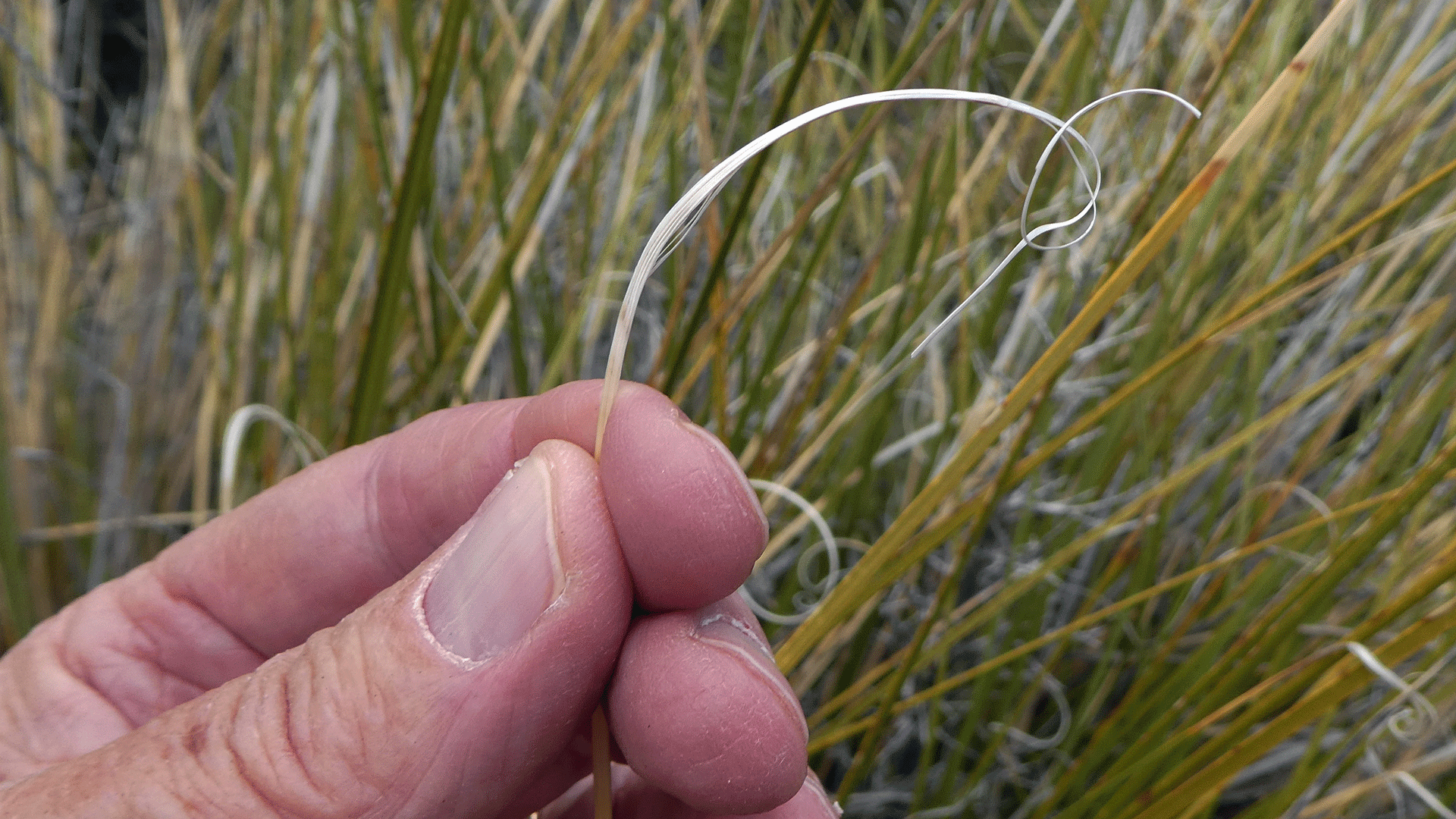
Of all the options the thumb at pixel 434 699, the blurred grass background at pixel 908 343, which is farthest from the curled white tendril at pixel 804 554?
the thumb at pixel 434 699

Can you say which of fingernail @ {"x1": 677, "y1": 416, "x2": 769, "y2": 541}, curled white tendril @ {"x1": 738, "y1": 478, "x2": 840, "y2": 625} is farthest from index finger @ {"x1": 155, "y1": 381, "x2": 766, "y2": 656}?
curled white tendril @ {"x1": 738, "y1": 478, "x2": 840, "y2": 625}

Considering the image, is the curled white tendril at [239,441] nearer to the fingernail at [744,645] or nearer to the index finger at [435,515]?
the index finger at [435,515]

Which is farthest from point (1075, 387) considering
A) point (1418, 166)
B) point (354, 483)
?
point (354, 483)

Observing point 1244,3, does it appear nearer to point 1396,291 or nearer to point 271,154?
point 1396,291

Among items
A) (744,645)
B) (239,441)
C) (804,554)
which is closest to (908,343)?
(804,554)

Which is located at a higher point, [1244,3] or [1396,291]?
[1244,3]

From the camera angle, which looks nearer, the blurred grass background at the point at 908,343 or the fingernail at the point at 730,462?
the fingernail at the point at 730,462
